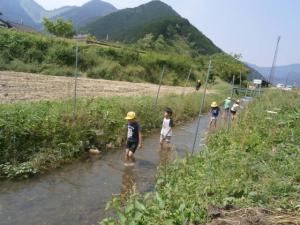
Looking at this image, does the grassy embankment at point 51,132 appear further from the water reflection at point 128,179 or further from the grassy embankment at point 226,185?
the grassy embankment at point 226,185

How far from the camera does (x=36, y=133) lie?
924cm

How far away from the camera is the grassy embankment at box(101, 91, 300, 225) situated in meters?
4.64

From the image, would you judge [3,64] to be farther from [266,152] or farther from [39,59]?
[266,152]

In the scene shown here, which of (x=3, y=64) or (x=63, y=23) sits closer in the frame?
(x=3, y=64)

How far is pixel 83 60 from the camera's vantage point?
31531mm

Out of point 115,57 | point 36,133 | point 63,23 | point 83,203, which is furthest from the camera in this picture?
point 63,23

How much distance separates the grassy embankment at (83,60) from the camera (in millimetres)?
27219

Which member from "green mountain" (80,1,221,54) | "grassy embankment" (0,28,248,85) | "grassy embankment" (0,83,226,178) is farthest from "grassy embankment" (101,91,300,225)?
"green mountain" (80,1,221,54)

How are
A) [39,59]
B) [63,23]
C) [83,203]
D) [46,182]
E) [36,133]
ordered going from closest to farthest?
[83,203] → [46,182] → [36,133] → [39,59] → [63,23]

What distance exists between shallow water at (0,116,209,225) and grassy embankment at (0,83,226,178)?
1.17 feet

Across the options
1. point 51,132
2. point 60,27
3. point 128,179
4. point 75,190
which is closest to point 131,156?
point 128,179

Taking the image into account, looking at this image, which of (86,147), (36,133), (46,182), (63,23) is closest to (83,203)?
(46,182)

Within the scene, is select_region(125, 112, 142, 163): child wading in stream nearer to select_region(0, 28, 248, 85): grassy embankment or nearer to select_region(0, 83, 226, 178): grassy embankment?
select_region(0, 83, 226, 178): grassy embankment

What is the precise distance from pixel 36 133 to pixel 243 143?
477 centimetres
